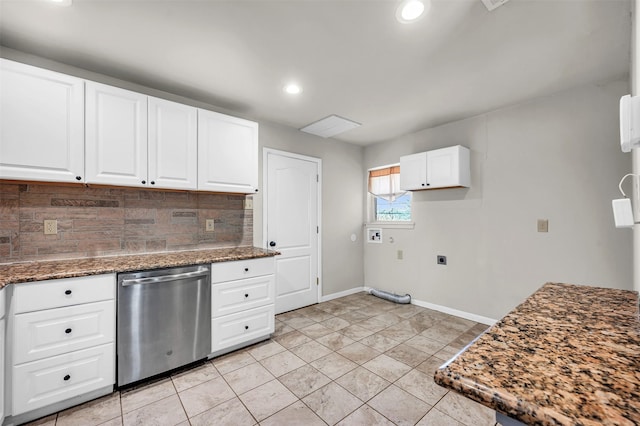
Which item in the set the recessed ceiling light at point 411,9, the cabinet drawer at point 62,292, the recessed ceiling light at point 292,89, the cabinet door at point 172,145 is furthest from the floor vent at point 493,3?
the cabinet drawer at point 62,292

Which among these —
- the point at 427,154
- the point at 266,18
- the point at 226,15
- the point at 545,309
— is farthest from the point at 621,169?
the point at 226,15

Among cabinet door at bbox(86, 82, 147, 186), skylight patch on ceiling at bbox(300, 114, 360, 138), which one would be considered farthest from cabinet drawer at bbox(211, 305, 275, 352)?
skylight patch on ceiling at bbox(300, 114, 360, 138)

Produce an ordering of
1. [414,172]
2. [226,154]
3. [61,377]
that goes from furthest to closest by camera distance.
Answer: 1. [414,172]
2. [226,154]
3. [61,377]

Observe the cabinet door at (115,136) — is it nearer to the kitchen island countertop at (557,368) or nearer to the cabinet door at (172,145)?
the cabinet door at (172,145)

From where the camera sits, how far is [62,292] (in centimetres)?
179

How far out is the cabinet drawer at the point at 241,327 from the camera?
7.99ft

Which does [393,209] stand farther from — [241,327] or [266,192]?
[241,327]

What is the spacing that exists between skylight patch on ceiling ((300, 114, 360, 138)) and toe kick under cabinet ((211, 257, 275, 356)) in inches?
71.1

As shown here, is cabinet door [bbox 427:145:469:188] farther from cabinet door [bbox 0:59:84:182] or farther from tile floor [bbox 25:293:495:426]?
cabinet door [bbox 0:59:84:182]

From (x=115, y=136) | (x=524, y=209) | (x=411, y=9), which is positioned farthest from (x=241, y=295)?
(x=524, y=209)

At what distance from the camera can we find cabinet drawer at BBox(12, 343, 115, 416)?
1670mm

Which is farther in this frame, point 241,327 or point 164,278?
point 241,327

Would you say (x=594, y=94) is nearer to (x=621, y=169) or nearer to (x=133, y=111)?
(x=621, y=169)

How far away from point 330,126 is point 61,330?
10.4 feet
